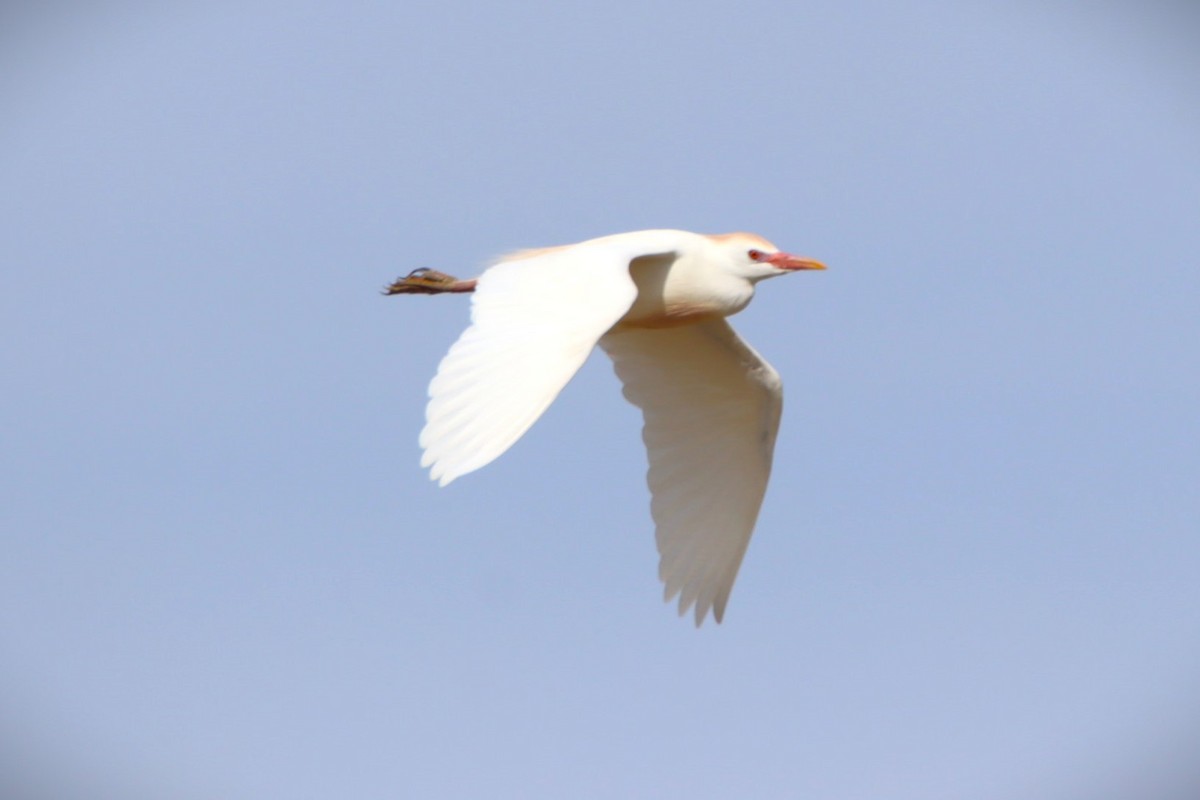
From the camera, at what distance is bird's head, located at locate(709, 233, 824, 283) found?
10.4 m

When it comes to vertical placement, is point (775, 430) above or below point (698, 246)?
below

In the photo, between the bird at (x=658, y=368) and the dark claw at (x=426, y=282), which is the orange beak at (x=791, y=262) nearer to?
the bird at (x=658, y=368)

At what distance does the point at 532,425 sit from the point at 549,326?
3.03 feet

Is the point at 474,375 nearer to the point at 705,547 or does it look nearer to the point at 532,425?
the point at 532,425

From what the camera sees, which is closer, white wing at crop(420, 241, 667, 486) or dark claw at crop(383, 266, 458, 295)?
white wing at crop(420, 241, 667, 486)

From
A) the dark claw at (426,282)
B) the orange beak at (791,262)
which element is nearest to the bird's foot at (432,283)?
the dark claw at (426,282)

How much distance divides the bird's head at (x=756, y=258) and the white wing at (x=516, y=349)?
106 cm

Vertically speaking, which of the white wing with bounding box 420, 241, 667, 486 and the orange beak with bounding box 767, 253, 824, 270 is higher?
the orange beak with bounding box 767, 253, 824, 270

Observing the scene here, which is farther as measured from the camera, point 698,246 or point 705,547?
point 705,547

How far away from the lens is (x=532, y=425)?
766cm

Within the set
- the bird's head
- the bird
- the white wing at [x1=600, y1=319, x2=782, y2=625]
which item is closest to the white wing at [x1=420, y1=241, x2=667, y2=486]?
the bird

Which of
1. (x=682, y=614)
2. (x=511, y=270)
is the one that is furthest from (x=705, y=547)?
(x=511, y=270)

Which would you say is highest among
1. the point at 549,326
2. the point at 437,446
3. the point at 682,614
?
the point at 549,326

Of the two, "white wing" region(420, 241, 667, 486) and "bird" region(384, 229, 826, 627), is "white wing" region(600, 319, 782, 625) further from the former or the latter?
"white wing" region(420, 241, 667, 486)
